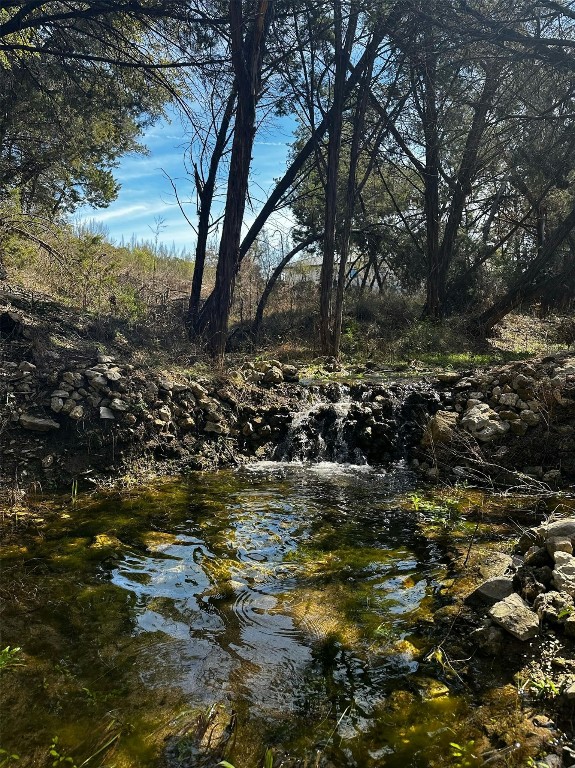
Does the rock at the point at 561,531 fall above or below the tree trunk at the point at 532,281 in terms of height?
below

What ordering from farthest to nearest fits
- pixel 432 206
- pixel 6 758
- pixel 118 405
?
1. pixel 432 206
2. pixel 118 405
3. pixel 6 758

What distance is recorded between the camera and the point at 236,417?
7285mm

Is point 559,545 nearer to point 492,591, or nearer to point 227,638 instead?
point 492,591

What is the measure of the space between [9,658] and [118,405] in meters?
3.76

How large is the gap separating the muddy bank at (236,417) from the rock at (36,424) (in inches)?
0.4

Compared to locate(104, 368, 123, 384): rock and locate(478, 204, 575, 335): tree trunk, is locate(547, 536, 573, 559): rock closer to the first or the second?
locate(104, 368, 123, 384): rock

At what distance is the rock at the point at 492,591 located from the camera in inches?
124

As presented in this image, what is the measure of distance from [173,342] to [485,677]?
8036 mm

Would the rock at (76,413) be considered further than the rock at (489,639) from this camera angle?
Yes

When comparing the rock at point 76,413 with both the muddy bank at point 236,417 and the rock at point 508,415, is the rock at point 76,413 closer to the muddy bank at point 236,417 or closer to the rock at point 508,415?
the muddy bank at point 236,417

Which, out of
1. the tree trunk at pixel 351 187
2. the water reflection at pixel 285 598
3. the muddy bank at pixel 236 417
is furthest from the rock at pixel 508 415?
the tree trunk at pixel 351 187

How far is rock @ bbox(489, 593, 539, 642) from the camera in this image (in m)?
2.70

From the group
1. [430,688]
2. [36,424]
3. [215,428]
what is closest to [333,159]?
[215,428]

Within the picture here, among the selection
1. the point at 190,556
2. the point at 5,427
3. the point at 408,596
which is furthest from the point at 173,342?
the point at 408,596
